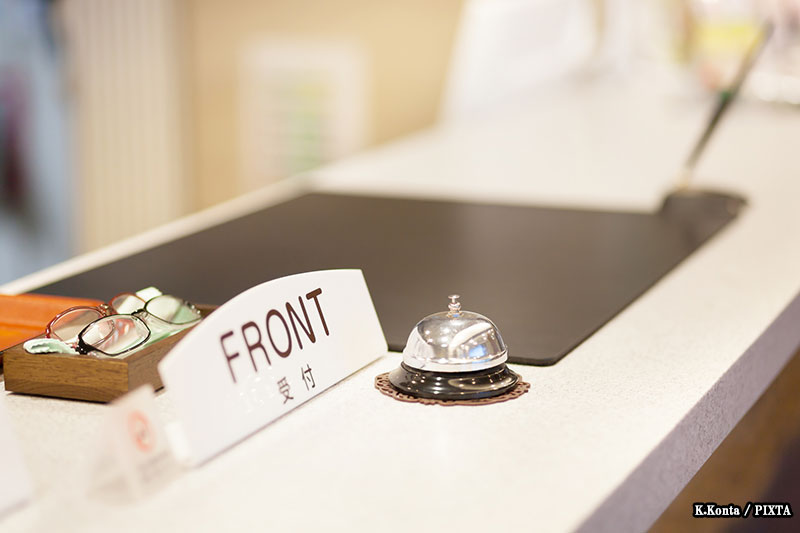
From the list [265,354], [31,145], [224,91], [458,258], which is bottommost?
[31,145]

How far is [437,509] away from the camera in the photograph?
0.70 m

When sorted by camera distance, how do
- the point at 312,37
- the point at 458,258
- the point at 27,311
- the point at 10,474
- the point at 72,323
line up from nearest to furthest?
the point at 10,474, the point at 72,323, the point at 27,311, the point at 458,258, the point at 312,37

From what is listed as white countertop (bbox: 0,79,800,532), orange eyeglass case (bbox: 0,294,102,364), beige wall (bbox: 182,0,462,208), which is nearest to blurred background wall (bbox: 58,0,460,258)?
beige wall (bbox: 182,0,462,208)

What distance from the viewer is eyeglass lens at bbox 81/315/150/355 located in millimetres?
889

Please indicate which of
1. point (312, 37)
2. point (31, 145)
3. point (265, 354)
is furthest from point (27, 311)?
point (31, 145)

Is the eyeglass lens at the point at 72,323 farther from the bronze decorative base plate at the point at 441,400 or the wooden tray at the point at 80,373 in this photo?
the bronze decorative base plate at the point at 441,400

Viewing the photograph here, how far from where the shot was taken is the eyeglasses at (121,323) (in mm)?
891

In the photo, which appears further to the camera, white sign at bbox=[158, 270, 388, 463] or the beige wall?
the beige wall

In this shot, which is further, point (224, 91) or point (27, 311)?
point (224, 91)

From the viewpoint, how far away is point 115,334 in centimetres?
89

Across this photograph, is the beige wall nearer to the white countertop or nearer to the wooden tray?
the white countertop

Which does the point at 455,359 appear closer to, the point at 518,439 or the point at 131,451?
the point at 518,439

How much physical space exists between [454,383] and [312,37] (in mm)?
2711

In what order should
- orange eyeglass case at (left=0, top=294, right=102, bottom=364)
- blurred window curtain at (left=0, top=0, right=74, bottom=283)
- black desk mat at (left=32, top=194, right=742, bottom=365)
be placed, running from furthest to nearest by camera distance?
1. blurred window curtain at (left=0, top=0, right=74, bottom=283)
2. black desk mat at (left=32, top=194, right=742, bottom=365)
3. orange eyeglass case at (left=0, top=294, right=102, bottom=364)
